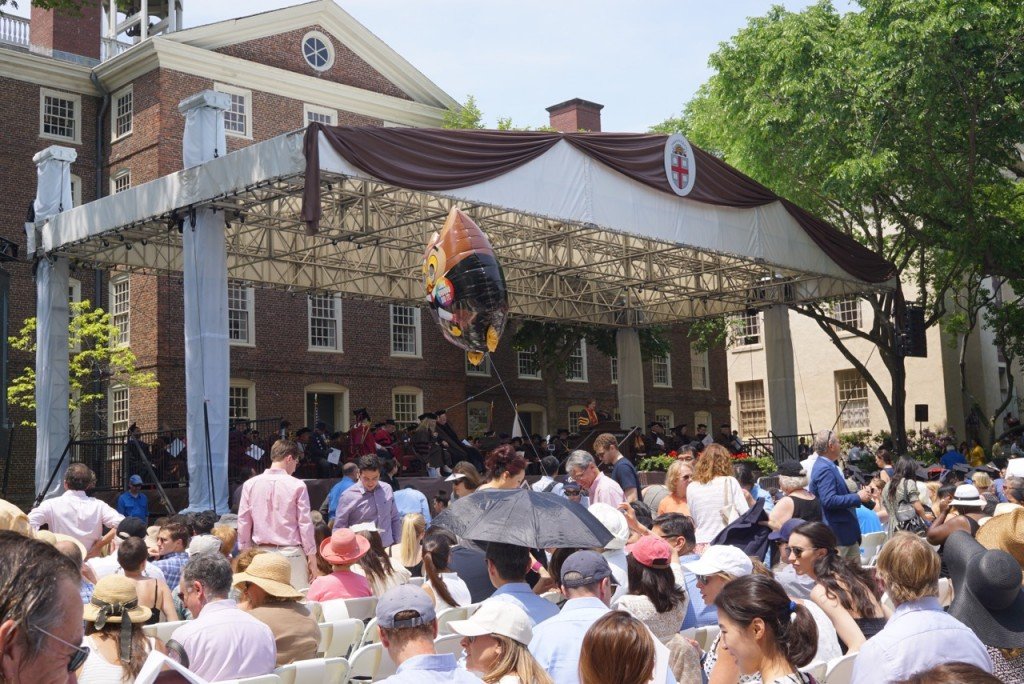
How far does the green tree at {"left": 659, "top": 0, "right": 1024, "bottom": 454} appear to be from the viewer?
72.0ft

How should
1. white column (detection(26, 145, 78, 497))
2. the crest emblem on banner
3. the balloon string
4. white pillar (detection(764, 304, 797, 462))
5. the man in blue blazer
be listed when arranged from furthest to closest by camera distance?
1. the balloon string
2. white pillar (detection(764, 304, 797, 462))
3. the crest emblem on banner
4. white column (detection(26, 145, 78, 497))
5. the man in blue blazer

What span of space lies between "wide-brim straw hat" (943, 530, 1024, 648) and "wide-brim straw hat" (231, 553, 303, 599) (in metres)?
3.51

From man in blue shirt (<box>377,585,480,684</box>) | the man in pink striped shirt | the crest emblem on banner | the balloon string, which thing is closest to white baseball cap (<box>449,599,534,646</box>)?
man in blue shirt (<box>377,585,480,684</box>)

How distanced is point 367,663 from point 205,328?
450 inches

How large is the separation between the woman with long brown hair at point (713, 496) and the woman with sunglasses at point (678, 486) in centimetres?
9

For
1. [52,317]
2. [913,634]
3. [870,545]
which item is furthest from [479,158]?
[913,634]

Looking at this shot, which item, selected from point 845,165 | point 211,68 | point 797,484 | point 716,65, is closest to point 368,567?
point 797,484

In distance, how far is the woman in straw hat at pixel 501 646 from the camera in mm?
4152

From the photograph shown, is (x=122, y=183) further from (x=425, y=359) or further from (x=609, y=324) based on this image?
(x=609, y=324)

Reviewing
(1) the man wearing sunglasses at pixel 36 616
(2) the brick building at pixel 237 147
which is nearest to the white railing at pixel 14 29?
(2) the brick building at pixel 237 147

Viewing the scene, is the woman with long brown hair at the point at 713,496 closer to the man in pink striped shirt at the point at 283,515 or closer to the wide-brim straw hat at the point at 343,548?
the wide-brim straw hat at the point at 343,548

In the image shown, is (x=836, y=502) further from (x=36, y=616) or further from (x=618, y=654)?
(x=36, y=616)

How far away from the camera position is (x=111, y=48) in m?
33.7

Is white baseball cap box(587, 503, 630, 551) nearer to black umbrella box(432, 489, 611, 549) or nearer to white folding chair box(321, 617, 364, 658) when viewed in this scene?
black umbrella box(432, 489, 611, 549)
